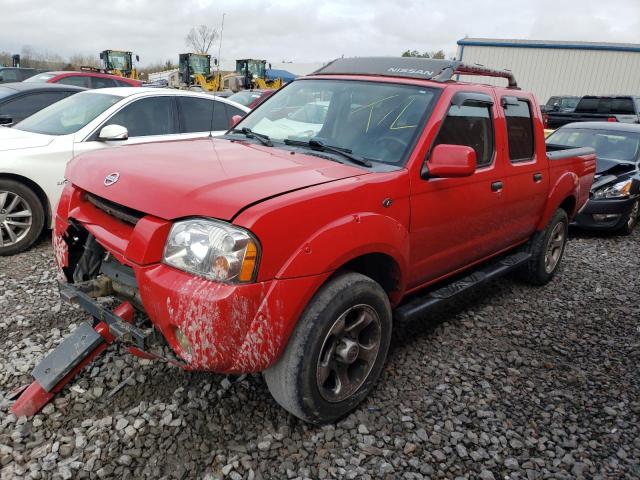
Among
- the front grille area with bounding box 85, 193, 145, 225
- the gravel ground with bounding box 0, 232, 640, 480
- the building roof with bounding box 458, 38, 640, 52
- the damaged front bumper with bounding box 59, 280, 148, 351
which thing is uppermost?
the building roof with bounding box 458, 38, 640, 52

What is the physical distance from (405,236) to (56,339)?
2.45 m

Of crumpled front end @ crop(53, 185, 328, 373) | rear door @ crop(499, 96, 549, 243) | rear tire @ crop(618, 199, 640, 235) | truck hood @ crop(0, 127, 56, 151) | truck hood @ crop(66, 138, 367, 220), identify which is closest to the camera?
crumpled front end @ crop(53, 185, 328, 373)

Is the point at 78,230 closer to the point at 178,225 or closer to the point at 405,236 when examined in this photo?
the point at 178,225

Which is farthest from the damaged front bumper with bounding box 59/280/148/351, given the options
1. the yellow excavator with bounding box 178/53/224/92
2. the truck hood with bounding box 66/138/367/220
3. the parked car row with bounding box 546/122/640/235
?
the yellow excavator with bounding box 178/53/224/92

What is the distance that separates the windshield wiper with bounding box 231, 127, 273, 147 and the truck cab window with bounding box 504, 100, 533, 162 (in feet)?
6.23

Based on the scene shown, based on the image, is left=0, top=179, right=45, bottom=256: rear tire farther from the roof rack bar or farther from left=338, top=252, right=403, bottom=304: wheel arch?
the roof rack bar

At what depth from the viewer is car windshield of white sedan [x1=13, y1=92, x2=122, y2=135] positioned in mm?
5344

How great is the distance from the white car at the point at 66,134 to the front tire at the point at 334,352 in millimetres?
2629

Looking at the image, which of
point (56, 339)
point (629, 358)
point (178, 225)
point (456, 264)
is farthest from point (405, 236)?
point (56, 339)

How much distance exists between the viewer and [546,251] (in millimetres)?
4875

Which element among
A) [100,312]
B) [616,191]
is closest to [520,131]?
[100,312]

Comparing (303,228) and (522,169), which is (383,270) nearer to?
(303,228)

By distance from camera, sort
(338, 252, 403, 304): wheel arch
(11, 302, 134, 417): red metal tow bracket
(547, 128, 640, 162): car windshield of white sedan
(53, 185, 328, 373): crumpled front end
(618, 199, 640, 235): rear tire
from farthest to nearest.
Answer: (547, 128, 640, 162): car windshield of white sedan → (618, 199, 640, 235): rear tire → (338, 252, 403, 304): wheel arch → (11, 302, 134, 417): red metal tow bracket → (53, 185, 328, 373): crumpled front end

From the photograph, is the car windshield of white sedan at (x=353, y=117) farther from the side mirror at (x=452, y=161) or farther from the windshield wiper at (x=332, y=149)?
the side mirror at (x=452, y=161)
